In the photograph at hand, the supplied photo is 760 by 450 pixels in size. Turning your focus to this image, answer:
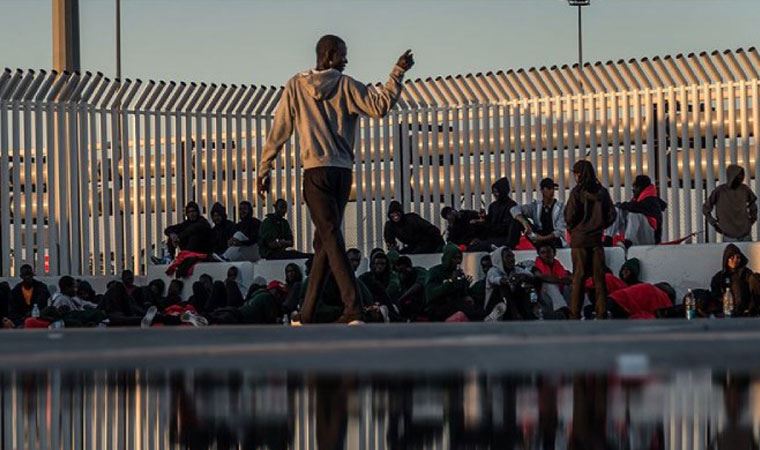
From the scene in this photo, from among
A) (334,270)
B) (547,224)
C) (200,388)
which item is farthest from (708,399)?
(547,224)

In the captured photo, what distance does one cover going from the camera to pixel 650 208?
22562 mm

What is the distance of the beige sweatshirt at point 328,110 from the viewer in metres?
12.9

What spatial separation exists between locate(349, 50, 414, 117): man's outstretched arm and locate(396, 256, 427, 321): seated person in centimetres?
714

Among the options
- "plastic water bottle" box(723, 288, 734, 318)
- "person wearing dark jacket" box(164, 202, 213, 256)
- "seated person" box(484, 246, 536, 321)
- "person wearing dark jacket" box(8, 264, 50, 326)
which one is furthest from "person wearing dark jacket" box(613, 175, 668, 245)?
"person wearing dark jacket" box(8, 264, 50, 326)

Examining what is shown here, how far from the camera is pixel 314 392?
22.3ft

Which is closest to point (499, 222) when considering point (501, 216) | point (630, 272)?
point (501, 216)

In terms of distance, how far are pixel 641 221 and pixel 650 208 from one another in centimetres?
21

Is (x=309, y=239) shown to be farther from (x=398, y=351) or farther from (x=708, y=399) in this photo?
(x=708, y=399)

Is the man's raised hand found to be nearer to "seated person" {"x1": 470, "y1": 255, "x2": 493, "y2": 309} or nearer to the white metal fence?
"seated person" {"x1": 470, "y1": 255, "x2": 493, "y2": 309}

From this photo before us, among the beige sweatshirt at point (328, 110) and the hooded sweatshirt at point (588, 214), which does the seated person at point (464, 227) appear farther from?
the beige sweatshirt at point (328, 110)

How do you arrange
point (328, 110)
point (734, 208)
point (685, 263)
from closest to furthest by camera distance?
point (328, 110), point (685, 263), point (734, 208)

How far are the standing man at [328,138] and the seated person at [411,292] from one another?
7009 mm

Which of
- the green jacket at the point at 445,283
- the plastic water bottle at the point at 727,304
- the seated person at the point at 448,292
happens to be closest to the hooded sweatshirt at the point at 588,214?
the plastic water bottle at the point at 727,304

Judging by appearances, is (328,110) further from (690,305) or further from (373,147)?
(373,147)
